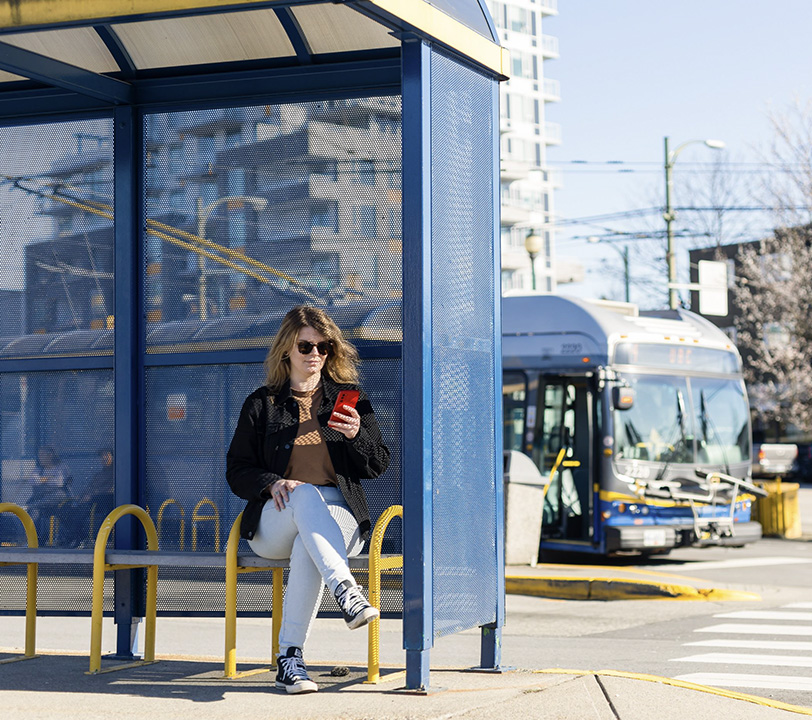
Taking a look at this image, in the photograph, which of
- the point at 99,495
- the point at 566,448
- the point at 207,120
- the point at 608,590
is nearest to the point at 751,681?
the point at 99,495

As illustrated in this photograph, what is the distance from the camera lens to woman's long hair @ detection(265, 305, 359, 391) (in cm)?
610

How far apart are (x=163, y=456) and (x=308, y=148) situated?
1.88 metres

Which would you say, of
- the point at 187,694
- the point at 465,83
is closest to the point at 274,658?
the point at 187,694

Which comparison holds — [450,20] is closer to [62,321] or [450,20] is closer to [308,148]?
[308,148]

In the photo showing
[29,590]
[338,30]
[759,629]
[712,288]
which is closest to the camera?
[338,30]

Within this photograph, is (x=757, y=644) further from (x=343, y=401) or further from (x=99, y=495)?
(x=99, y=495)

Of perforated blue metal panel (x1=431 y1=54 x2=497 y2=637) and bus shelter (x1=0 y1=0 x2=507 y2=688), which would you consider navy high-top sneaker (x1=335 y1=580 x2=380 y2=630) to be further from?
bus shelter (x1=0 y1=0 x2=507 y2=688)

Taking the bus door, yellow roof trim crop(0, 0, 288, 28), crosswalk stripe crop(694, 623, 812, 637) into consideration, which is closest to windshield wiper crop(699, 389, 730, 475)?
the bus door

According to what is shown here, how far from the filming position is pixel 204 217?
7.22 m

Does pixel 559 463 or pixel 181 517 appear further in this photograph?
pixel 559 463

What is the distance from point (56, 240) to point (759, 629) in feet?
20.3

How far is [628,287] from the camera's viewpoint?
42.4 m

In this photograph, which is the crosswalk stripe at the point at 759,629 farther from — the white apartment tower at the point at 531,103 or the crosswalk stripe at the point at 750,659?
the white apartment tower at the point at 531,103

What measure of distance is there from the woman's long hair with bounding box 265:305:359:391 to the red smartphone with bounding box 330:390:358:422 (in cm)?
27
